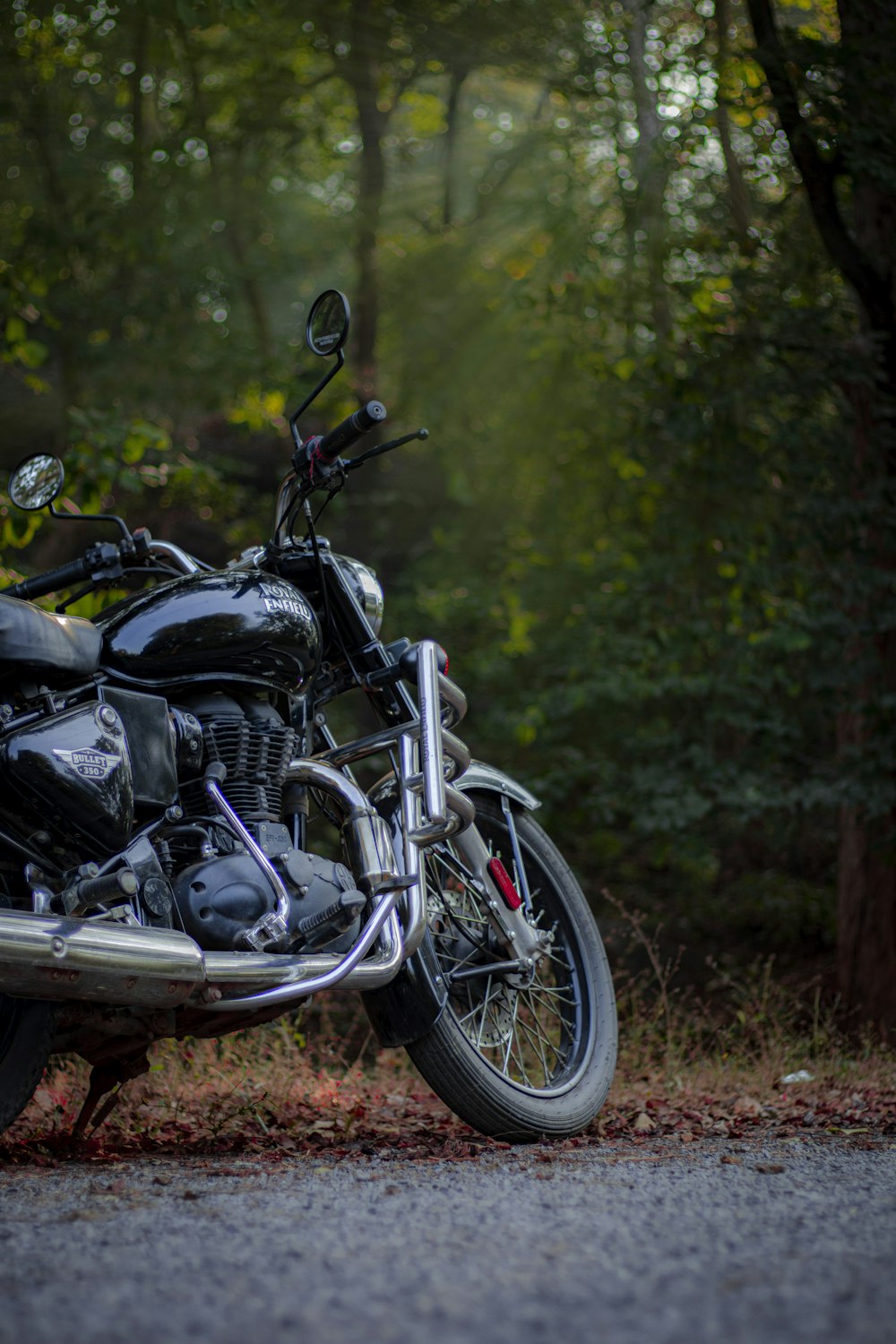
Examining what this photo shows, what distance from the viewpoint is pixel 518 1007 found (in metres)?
3.96

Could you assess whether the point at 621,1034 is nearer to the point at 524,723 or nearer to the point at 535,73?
the point at 524,723

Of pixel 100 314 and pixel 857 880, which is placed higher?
pixel 100 314

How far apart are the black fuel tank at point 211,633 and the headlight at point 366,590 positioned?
0.30 metres

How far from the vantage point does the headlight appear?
368cm

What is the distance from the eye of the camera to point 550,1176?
2.88 meters

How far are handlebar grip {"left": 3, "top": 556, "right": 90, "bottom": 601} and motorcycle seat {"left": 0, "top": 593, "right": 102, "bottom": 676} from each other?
0.41 m

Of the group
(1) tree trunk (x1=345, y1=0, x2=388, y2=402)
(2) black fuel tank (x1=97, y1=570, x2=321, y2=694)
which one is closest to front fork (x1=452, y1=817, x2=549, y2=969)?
(2) black fuel tank (x1=97, y1=570, x2=321, y2=694)

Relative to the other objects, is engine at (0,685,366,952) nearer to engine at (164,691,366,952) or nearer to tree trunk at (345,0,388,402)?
engine at (164,691,366,952)

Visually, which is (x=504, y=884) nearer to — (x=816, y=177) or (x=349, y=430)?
(x=349, y=430)

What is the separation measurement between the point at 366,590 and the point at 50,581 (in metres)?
0.85

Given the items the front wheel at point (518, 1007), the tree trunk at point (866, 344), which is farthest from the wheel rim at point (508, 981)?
the tree trunk at point (866, 344)

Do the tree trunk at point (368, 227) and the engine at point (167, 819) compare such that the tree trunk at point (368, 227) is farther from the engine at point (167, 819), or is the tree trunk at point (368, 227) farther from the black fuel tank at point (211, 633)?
the engine at point (167, 819)

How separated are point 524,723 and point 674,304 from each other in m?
3.11

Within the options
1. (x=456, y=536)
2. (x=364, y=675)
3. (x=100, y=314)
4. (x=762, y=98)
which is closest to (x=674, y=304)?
(x=762, y=98)
